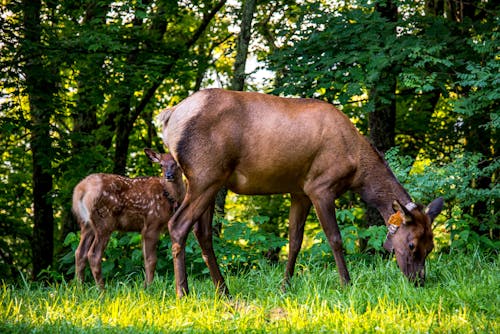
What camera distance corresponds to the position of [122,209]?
850 cm

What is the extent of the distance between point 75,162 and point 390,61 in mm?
5832

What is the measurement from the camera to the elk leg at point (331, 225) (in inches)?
257

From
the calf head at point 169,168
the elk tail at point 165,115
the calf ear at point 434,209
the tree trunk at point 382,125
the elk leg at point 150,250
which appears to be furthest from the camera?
the tree trunk at point 382,125

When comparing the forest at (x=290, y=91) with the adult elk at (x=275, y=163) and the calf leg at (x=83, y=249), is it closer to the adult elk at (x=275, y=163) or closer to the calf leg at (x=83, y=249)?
the calf leg at (x=83, y=249)

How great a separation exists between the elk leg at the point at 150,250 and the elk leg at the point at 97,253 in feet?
1.59

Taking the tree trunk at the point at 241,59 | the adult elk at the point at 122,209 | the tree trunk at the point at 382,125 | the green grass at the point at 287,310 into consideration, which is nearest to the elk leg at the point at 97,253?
the adult elk at the point at 122,209

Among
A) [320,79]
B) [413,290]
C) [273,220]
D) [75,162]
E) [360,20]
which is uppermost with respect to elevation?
[360,20]

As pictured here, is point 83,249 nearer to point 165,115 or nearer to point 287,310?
point 165,115

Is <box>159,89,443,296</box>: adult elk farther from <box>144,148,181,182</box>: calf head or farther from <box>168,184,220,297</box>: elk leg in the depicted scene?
<box>144,148,181,182</box>: calf head

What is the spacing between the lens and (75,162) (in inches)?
460

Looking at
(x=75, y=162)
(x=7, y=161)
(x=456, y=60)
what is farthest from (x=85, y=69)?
(x=456, y=60)

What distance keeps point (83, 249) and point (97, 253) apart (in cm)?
47

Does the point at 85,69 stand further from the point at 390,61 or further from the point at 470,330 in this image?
the point at 470,330

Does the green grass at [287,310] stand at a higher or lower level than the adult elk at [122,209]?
lower
